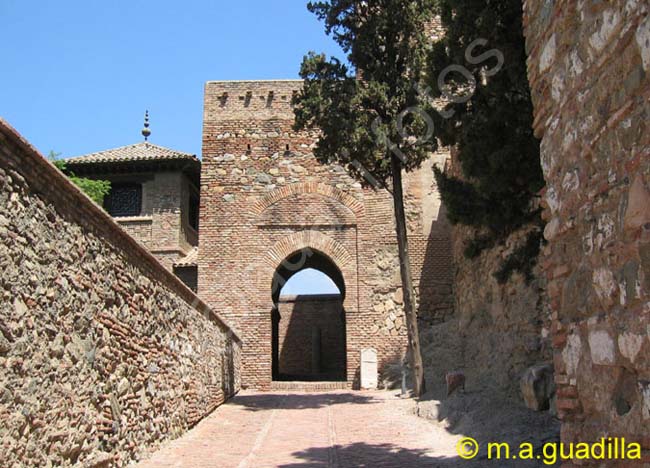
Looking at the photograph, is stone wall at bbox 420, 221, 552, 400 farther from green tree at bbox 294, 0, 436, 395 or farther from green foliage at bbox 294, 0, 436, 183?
Answer: green foliage at bbox 294, 0, 436, 183

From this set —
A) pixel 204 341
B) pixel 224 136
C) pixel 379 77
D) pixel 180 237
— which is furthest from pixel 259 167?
pixel 204 341

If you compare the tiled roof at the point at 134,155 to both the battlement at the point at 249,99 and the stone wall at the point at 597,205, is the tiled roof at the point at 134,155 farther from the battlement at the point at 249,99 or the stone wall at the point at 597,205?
the stone wall at the point at 597,205

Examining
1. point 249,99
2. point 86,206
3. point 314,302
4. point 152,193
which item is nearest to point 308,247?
point 249,99

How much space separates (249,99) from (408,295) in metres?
7.72

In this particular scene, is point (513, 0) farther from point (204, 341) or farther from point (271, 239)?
point (271, 239)

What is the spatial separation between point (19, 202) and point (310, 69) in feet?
28.3

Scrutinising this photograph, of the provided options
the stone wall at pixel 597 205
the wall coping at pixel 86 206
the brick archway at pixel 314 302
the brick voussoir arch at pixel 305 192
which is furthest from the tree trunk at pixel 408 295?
the stone wall at pixel 597 205

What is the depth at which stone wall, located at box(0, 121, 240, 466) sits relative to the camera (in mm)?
3736

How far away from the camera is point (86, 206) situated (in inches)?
189

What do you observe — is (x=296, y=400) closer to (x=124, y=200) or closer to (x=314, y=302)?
(x=124, y=200)

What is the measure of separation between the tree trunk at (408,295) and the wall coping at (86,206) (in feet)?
15.8

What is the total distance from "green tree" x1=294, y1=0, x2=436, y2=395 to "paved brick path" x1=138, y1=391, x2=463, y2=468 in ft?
6.27

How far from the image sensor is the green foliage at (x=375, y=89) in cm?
1121

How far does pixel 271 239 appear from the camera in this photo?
50.0 feet
